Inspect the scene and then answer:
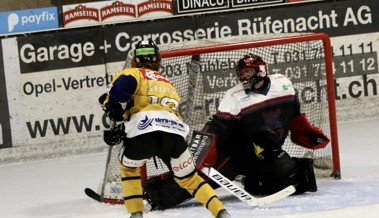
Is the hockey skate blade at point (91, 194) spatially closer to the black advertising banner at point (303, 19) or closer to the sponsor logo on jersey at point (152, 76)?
the sponsor logo on jersey at point (152, 76)

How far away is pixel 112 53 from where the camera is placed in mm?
8164

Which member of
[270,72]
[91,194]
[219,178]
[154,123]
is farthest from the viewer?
[270,72]

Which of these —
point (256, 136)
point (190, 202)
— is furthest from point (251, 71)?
point (190, 202)

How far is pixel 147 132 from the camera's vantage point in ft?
15.3

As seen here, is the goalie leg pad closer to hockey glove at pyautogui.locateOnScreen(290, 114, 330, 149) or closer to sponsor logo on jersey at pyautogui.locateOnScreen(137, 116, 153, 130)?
hockey glove at pyautogui.locateOnScreen(290, 114, 330, 149)

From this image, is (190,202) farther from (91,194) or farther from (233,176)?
(91,194)

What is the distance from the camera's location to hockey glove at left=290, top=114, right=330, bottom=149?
18.8 ft

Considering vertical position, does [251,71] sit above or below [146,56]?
below

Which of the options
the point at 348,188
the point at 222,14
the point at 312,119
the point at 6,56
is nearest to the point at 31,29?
the point at 6,56

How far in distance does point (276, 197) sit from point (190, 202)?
22.0 inches

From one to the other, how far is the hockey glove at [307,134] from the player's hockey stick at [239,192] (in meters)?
0.54

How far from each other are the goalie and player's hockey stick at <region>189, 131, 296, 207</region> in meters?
0.04

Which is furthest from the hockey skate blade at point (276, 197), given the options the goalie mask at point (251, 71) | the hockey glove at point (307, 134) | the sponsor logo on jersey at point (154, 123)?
the sponsor logo on jersey at point (154, 123)

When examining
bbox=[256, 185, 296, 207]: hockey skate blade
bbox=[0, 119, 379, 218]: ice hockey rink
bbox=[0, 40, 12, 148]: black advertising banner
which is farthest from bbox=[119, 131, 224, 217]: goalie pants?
bbox=[0, 40, 12, 148]: black advertising banner
